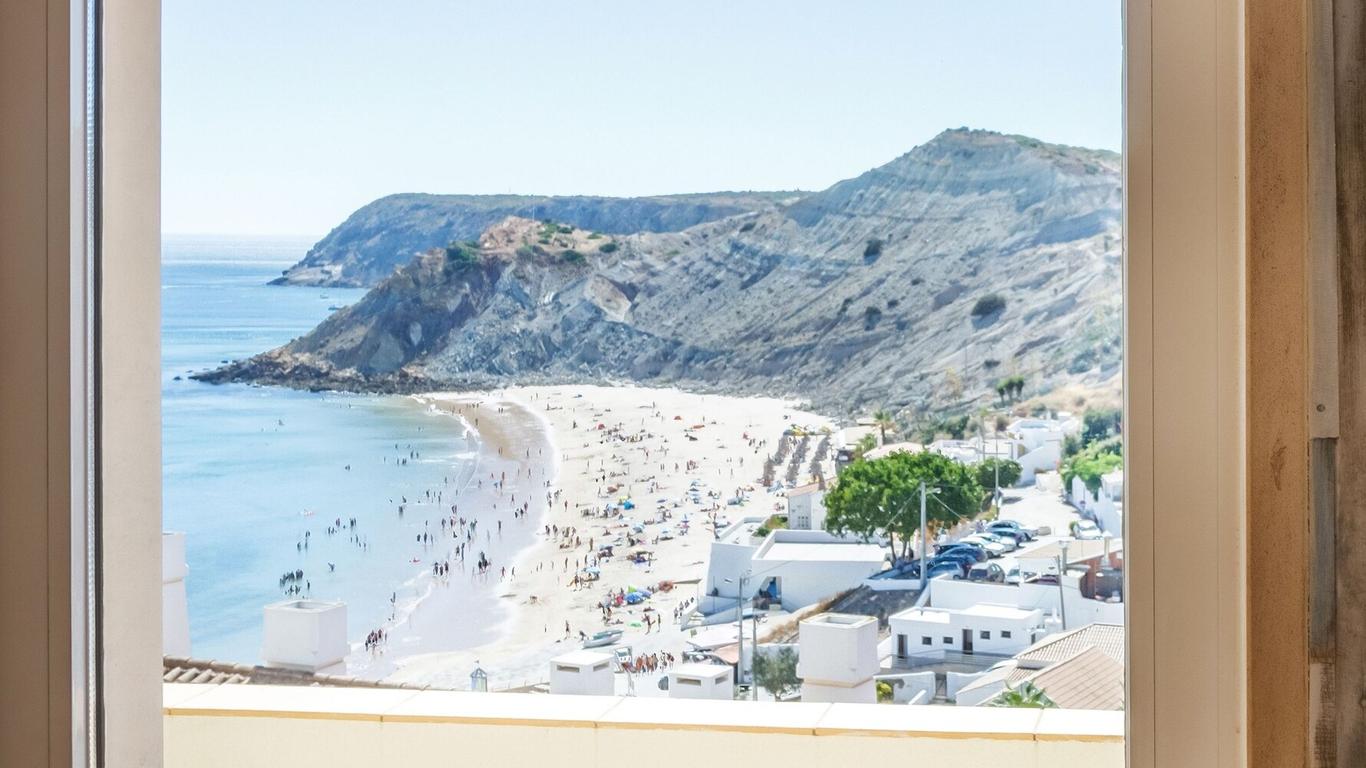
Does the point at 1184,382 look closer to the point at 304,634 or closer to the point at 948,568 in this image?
the point at 948,568

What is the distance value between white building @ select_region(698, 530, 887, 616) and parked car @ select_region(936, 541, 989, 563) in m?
0.21

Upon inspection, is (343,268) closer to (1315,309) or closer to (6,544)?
(6,544)

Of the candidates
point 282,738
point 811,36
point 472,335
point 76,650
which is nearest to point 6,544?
point 76,650

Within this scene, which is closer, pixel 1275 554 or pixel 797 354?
pixel 1275 554

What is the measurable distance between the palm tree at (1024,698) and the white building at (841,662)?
12.1 inches

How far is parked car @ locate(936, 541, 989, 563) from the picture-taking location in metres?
2.57

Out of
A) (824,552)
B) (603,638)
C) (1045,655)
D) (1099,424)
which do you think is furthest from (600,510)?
(1099,424)

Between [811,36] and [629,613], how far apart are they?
5.20ft

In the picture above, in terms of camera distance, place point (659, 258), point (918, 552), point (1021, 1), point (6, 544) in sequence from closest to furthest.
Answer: point (6, 544), point (1021, 1), point (918, 552), point (659, 258)

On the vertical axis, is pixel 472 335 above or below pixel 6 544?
above

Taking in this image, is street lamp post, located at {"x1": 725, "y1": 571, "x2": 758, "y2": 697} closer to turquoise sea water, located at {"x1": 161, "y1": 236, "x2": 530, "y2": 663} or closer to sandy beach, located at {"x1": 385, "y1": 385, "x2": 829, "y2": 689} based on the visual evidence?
sandy beach, located at {"x1": 385, "y1": 385, "x2": 829, "y2": 689}

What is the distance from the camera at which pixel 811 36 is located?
2650 mm

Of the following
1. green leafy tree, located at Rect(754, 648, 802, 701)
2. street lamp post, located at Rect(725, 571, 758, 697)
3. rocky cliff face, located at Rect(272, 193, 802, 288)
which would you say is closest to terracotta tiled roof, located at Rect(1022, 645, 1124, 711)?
green leafy tree, located at Rect(754, 648, 802, 701)

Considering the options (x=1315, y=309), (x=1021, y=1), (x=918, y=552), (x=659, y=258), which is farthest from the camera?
(x=659, y=258)
